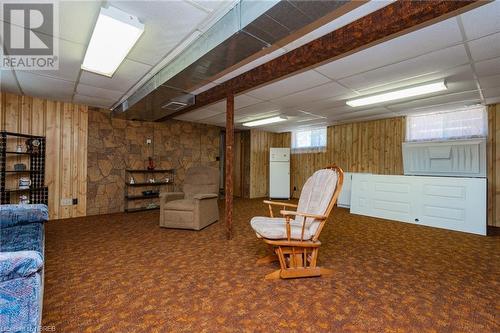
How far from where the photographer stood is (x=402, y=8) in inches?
67.2

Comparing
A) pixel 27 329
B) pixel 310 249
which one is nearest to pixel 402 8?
pixel 310 249

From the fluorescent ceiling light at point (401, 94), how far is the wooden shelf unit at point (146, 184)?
4.56 m

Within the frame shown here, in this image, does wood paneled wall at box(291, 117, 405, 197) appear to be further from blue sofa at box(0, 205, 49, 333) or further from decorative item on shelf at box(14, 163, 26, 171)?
decorative item on shelf at box(14, 163, 26, 171)

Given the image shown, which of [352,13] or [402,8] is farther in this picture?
[352,13]

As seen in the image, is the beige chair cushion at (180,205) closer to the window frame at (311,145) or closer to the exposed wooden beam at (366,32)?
the exposed wooden beam at (366,32)

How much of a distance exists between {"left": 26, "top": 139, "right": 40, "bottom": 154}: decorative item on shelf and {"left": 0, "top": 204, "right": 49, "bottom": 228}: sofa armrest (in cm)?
251

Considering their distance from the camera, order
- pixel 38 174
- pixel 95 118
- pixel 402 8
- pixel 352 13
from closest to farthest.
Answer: pixel 402 8 < pixel 352 13 < pixel 38 174 < pixel 95 118

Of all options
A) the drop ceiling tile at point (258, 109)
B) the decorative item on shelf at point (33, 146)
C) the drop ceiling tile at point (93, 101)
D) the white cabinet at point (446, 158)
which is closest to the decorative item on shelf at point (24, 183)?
the decorative item on shelf at point (33, 146)

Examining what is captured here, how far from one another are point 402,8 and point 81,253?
155 inches

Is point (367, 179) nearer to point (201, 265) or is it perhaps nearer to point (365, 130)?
point (365, 130)

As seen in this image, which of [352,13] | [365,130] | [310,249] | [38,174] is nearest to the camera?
[352,13]

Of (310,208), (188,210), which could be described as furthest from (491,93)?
(188,210)

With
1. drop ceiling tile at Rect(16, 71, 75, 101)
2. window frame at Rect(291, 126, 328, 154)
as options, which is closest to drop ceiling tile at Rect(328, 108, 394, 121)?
window frame at Rect(291, 126, 328, 154)

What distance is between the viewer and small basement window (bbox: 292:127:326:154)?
720 centimetres
